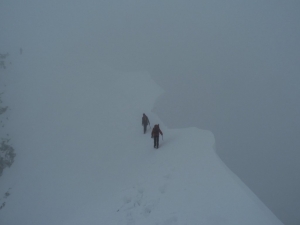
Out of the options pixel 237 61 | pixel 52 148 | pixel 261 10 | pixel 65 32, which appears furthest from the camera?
pixel 261 10

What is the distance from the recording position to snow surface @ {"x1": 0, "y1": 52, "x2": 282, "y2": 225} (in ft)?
20.7

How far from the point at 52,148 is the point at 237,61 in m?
47.2

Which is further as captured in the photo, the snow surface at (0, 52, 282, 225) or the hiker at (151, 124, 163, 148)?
the hiker at (151, 124, 163, 148)

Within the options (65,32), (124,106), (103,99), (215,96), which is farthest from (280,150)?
(65,32)

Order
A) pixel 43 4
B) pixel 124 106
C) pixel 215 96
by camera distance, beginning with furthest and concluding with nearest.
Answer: pixel 43 4 < pixel 215 96 < pixel 124 106

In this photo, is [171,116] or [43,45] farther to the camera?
[43,45]

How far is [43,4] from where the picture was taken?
75562 millimetres

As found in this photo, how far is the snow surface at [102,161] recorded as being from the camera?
6.31 metres

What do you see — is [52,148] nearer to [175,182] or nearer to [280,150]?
[175,182]

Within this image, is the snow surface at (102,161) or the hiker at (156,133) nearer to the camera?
the snow surface at (102,161)

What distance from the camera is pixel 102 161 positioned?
A: 1480cm

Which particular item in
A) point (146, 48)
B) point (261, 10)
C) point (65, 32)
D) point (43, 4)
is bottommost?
point (146, 48)

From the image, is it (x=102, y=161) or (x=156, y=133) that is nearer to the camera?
(x=156, y=133)

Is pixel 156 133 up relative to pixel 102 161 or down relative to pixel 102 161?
up
